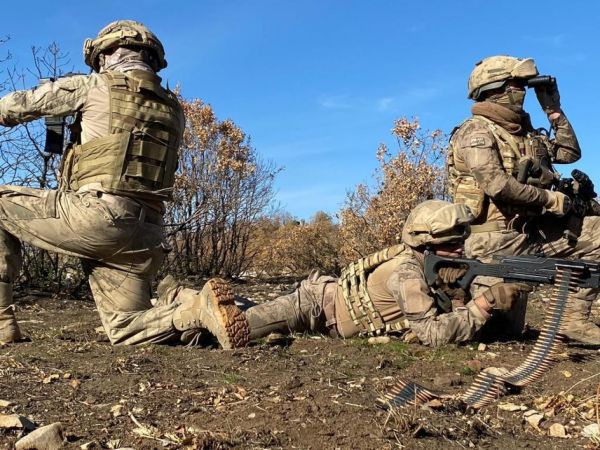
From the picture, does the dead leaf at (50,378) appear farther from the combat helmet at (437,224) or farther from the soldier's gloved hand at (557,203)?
the soldier's gloved hand at (557,203)

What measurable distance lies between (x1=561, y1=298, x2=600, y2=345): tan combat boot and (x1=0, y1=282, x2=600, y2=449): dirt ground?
408mm

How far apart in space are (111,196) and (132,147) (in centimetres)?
36

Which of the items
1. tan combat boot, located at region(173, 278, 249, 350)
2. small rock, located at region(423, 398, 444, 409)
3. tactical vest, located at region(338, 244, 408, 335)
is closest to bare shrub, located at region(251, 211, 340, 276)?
tactical vest, located at region(338, 244, 408, 335)

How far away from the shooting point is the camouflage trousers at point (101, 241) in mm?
4441

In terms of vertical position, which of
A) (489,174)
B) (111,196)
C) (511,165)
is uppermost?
(511,165)

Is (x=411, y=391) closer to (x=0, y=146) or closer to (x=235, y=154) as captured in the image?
(x=0, y=146)

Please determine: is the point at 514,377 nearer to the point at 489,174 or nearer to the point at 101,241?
the point at 489,174

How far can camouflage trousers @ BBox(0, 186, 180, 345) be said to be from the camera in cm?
444

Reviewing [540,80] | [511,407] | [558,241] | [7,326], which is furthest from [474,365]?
[7,326]

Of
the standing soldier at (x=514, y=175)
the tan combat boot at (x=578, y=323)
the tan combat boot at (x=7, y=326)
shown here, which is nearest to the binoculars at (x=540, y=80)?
the standing soldier at (x=514, y=175)

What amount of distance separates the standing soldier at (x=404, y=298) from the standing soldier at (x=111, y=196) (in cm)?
69

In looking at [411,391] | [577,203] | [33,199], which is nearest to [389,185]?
[577,203]

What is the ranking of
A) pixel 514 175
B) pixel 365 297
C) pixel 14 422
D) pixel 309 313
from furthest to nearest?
pixel 514 175 < pixel 309 313 < pixel 365 297 < pixel 14 422

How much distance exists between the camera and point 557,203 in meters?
5.26
